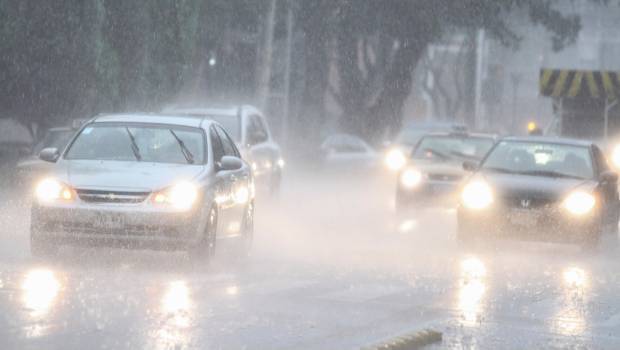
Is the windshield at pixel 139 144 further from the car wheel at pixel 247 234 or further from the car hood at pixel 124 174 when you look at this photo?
the car wheel at pixel 247 234

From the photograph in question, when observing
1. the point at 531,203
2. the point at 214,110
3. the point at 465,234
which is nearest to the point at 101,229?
the point at 465,234

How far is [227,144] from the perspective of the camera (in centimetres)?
1823

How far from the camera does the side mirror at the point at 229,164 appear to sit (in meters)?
16.8

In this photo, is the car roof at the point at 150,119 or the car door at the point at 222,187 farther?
the car roof at the point at 150,119

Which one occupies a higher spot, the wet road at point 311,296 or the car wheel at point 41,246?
the car wheel at point 41,246

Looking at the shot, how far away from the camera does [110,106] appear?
30875mm

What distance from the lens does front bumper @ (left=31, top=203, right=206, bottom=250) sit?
1547cm

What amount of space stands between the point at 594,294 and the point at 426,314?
2774 mm

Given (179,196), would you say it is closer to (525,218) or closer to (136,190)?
(136,190)

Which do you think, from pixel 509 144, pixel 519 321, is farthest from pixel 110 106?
pixel 519 321

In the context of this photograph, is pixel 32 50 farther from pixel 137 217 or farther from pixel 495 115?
pixel 495 115

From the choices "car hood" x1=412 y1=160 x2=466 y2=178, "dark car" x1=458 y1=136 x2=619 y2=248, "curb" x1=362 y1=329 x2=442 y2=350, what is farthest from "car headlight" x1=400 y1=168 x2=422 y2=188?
"curb" x1=362 y1=329 x2=442 y2=350

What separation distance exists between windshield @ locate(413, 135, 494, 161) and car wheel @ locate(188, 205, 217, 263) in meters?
12.1

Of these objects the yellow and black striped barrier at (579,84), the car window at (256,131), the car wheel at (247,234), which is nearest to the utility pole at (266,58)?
the yellow and black striped barrier at (579,84)
